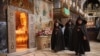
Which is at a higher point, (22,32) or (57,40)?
(22,32)

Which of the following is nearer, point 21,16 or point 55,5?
point 21,16

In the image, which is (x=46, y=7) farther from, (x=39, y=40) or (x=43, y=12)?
(x=39, y=40)

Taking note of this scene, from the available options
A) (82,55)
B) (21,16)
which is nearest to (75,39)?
(82,55)

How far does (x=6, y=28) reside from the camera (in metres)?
9.30

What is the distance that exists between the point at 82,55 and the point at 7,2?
169 inches

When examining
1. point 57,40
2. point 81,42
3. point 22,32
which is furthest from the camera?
point 22,32

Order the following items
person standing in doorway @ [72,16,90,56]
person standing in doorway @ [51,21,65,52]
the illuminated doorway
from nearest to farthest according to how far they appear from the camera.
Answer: person standing in doorway @ [72,16,90,56], person standing in doorway @ [51,21,65,52], the illuminated doorway

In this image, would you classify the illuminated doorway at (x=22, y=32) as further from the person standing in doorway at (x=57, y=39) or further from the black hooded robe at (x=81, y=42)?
the black hooded robe at (x=81, y=42)


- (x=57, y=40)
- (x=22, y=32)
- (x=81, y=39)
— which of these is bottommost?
(x=57, y=40)

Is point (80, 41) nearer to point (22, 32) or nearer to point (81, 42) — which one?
point (81, 42)

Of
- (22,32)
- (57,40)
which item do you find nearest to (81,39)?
(57,40)

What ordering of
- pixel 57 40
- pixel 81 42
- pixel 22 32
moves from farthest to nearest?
pixel 22 32 → pixel 57 40 → pixel 81 42

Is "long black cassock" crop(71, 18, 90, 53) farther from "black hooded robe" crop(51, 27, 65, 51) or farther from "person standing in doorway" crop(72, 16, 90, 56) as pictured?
"black hooded robe" crop(51, 27, 65, 51)

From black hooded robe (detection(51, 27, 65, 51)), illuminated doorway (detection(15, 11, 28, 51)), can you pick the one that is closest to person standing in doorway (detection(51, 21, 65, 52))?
black hooded robe (detection(51, 27, 65, 51))
